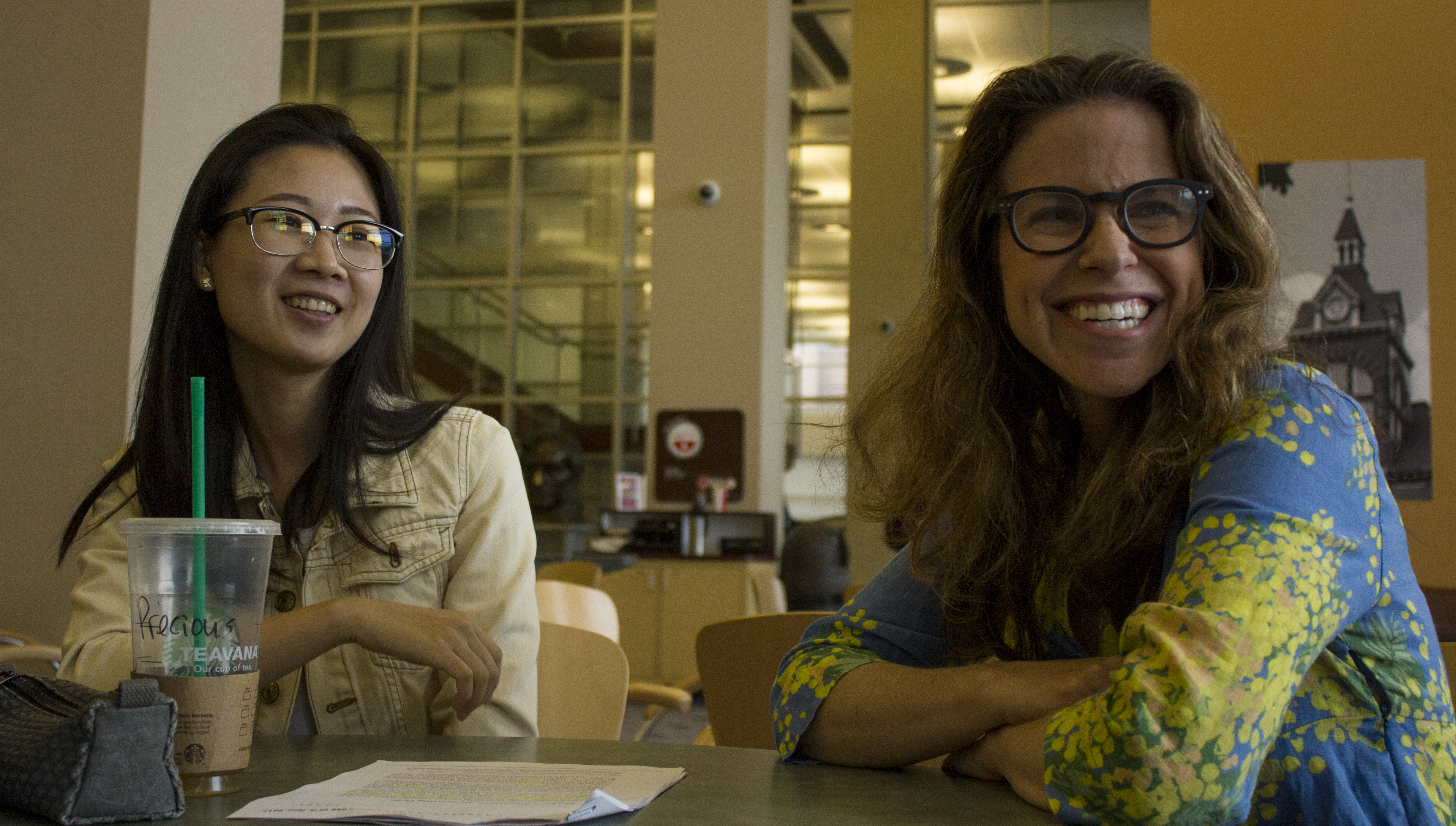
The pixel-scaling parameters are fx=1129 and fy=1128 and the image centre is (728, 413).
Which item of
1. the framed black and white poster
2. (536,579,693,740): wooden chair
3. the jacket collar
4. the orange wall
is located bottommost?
(536,579,693,740): wooden chair

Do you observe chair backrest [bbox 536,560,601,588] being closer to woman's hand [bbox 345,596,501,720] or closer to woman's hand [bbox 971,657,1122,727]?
woman's hand [bbox 345,596,501,720]

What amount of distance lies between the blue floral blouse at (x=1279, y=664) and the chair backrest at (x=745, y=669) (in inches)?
39.9

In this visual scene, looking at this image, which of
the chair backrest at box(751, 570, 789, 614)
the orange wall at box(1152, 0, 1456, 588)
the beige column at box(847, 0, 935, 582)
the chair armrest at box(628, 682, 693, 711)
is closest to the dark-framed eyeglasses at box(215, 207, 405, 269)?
the chair armrest at box(628, 682, 693, 711)

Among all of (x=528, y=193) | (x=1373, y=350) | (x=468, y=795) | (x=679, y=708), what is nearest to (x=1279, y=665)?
(x=468, y=795)

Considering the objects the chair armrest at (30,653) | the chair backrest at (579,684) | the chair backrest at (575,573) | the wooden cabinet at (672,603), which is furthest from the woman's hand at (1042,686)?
the wooden cabinet at (672,603)

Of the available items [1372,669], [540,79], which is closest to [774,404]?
[540,79]

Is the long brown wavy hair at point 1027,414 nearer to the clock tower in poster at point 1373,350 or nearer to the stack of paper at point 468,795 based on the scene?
the stack of paper at point 468,795

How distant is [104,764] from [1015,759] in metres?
0.74

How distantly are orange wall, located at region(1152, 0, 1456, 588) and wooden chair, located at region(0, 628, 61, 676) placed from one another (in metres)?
3.91

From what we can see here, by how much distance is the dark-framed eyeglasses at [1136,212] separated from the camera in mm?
1179

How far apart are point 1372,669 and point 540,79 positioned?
12.5 metres

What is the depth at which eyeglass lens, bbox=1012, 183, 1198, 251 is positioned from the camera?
3.87 feet

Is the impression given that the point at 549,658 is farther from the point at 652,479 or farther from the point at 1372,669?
the point at 652,479

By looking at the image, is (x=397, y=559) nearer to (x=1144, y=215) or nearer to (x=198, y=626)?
(x=198, y=626)
